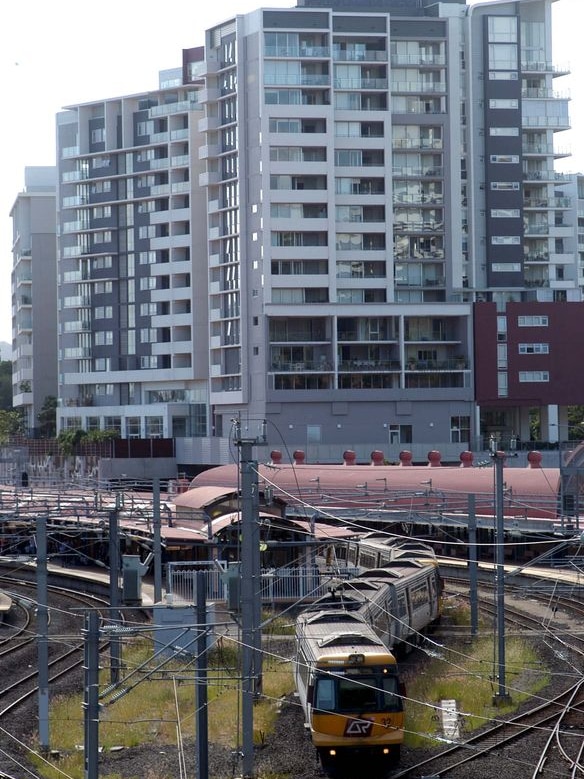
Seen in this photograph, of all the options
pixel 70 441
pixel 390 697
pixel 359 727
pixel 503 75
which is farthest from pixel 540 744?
pixel 70 441

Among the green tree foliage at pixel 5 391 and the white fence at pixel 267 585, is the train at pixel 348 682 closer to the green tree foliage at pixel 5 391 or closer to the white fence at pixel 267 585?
the white fence at pixel 267 585

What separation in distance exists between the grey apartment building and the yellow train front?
176ft

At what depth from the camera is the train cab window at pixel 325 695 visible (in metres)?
18.2

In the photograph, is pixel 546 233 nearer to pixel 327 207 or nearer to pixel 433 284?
pixel 433 284

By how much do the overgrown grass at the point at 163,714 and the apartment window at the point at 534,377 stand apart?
5161 cm

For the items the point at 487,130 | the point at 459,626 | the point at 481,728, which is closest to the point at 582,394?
the point at 487,130

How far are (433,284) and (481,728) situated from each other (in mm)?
59778

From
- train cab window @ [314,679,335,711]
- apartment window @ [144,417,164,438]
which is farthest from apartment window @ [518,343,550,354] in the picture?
train cab window @ [314,679,335,711]

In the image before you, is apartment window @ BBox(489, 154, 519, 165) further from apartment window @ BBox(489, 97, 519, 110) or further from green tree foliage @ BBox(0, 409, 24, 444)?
green tree foliage @ BBox(0, 409, 24, 444)

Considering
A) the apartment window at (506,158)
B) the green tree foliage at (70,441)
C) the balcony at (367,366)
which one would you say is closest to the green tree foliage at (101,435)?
the green tree foliage at (70,441)

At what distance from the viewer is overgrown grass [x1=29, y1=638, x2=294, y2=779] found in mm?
20156

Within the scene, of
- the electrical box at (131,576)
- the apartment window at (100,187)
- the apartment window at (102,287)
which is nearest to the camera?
the electrical box at (131,576)

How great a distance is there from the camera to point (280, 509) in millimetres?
37625

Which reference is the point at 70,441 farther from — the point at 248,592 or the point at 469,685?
the point at 248,592
